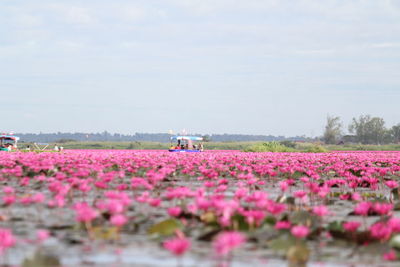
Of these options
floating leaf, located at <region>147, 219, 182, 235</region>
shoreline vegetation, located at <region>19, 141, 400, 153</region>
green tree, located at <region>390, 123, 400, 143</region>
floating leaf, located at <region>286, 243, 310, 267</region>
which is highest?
green tree, located at <region>390, 123, 400, 143</region>

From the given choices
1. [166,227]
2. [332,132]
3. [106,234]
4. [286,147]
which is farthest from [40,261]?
[332,132]

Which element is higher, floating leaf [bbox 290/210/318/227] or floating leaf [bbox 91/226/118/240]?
floating leaf [bbox 290/210/318/227]

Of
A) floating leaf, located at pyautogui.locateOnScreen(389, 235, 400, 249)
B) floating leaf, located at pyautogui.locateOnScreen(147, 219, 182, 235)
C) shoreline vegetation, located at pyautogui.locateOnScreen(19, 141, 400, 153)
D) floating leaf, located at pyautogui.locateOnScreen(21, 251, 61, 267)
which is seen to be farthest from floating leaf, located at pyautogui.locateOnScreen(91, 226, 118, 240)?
shoreline vegetation, located at pyautogui.locateOnScreen(19, 141, 400, 153)

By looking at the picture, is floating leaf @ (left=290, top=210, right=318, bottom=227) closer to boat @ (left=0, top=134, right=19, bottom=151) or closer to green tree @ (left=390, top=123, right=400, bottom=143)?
boat @ (left=0, top=134, right=19, bottom=151)

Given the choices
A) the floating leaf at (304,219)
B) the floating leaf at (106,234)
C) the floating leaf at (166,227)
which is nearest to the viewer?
the floating leaf at (106,234)

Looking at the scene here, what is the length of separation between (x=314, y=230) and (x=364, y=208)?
601 millimetres

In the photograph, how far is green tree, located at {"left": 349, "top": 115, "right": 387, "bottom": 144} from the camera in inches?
5935

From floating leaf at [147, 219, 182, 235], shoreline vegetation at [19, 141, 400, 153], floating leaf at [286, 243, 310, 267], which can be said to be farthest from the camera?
shoreline vegetation at [19, 141, 400, 153]

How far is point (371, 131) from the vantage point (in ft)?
497

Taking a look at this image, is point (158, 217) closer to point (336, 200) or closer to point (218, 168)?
point (336, 200)

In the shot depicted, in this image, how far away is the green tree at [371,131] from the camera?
5935 inches

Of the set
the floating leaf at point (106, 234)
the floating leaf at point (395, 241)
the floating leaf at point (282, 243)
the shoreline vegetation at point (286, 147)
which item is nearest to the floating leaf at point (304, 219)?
the floating leaf at point (282, 243)

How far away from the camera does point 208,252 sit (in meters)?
5.44

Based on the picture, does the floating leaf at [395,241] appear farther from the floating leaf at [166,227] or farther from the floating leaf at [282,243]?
the floating leaf at [166,227]
